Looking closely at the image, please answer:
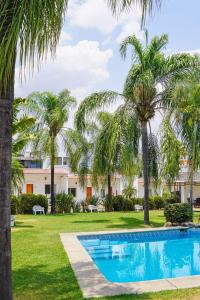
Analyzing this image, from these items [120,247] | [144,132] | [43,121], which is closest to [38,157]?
[43,121]

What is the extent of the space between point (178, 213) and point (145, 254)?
14.0 ft

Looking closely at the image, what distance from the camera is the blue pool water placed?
10117 mm

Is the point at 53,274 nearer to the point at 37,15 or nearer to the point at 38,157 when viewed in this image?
the point at 37,15

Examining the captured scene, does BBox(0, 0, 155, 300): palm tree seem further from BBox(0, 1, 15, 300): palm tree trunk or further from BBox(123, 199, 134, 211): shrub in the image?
BBox(123, 199, 134, 211): shrub

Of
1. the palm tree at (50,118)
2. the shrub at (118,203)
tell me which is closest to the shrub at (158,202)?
the shrub at (118,203)

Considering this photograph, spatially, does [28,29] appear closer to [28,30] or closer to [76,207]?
[28,30]

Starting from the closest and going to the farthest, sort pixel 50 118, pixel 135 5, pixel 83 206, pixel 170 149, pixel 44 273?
pixel 135 5
pixel 44 273
pixel 170 149
pixel 50 118
pixel 83 206

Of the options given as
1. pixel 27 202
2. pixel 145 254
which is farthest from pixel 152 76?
pixel 27 202

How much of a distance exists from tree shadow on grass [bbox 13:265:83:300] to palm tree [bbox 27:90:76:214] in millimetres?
16498

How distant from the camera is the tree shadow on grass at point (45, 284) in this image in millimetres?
6316

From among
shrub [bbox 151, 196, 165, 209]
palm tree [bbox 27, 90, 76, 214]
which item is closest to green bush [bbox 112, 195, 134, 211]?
shrub [bbox 151, 196, 165, 209]

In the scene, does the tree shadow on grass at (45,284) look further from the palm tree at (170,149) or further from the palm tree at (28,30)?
the palm tree at (170,149)

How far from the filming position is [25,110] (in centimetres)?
2531

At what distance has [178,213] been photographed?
1642 centimetres
